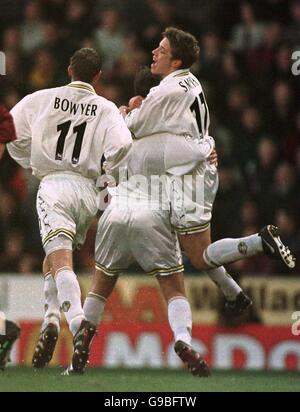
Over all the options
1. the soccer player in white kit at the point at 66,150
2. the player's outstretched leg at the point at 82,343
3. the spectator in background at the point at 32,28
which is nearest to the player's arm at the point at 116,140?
the soccer player in white kit at the point at 66,150

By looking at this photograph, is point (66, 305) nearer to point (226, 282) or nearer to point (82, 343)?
point (82, 343)

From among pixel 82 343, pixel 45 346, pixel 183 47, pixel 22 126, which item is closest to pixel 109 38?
pixel 183 47

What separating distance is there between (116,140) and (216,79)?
16.5 feet

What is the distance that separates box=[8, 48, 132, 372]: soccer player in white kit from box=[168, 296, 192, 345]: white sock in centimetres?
76

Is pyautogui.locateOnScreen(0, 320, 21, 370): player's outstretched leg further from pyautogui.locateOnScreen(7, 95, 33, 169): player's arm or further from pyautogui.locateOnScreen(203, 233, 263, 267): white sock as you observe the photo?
pyautogui.locateOnScreen(203, 233, 263, 267): white sock

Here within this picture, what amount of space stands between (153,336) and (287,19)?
436 cm

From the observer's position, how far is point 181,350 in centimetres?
752

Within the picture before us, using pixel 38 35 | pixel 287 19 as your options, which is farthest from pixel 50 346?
pixel 287 19

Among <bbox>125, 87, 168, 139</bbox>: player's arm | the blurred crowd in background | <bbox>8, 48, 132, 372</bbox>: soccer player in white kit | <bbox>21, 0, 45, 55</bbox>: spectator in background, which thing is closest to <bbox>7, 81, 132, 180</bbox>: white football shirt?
<bbox>8, 48, 132, 372</bbox>: soccer player in white kit

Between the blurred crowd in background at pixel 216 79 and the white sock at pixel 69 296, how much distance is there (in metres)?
3.86

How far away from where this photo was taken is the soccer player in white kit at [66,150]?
7.79 m

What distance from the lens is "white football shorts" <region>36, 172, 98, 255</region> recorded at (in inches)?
306
